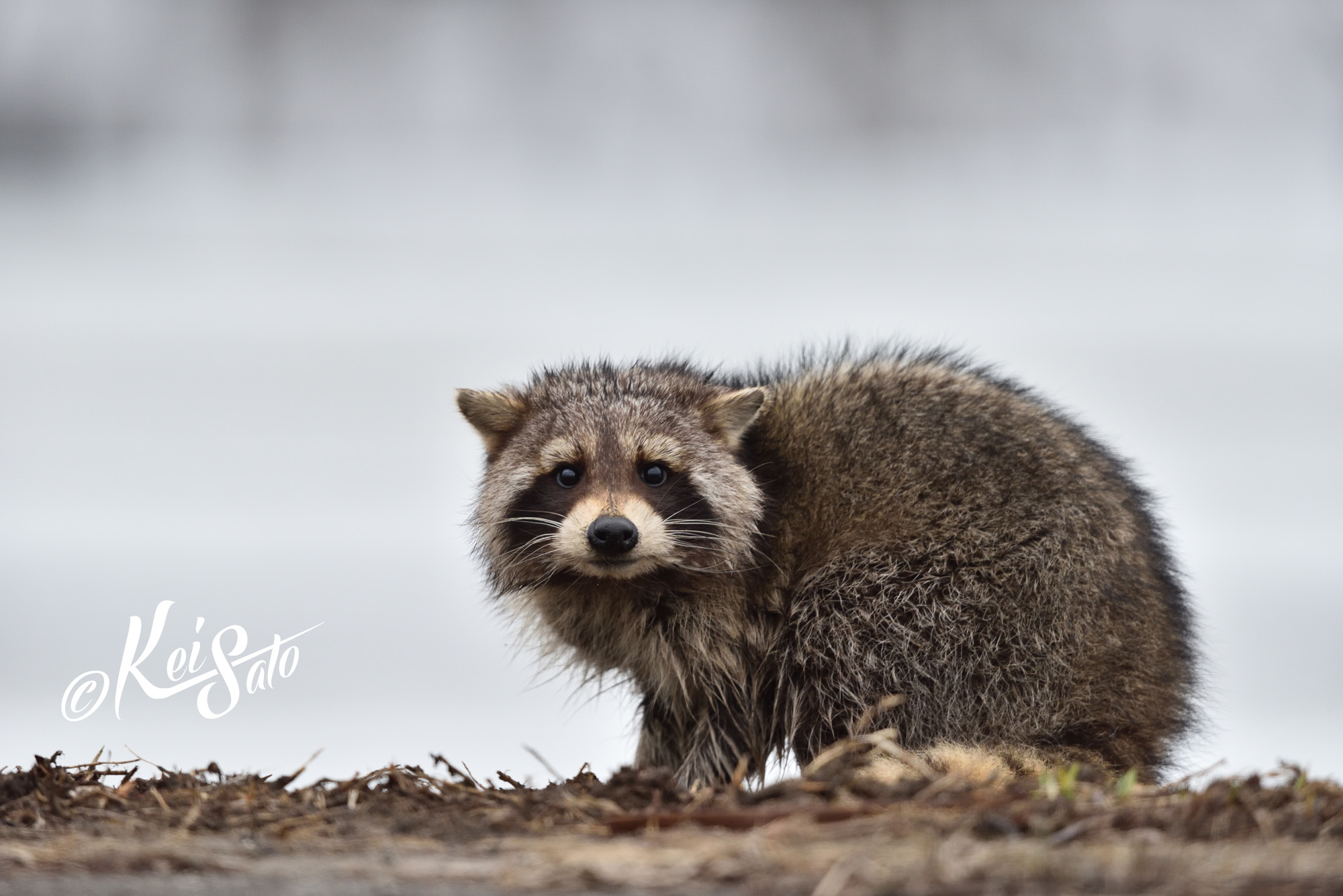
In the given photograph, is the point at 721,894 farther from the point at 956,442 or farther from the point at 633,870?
the point at 956,442

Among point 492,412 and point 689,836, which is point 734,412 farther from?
point 689,836

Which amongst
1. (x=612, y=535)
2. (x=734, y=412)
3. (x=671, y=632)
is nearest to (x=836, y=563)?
(x=671, y=632)

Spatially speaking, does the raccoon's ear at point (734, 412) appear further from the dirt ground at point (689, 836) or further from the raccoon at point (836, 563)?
the dirt ground at point (689, 836)

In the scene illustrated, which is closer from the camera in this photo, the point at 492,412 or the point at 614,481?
the point at 614,481

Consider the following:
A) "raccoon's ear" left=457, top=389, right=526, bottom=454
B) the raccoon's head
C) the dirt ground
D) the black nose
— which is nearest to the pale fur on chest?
the raccoon's head

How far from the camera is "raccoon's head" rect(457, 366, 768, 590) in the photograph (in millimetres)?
5891

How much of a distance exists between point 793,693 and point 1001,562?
1.19m

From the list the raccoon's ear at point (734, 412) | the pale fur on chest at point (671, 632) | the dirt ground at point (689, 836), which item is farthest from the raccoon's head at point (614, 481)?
the dirt ground at point (689, 836)

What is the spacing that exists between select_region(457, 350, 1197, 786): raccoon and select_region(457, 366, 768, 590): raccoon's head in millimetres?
13

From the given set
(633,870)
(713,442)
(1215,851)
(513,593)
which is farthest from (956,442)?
(633,870)

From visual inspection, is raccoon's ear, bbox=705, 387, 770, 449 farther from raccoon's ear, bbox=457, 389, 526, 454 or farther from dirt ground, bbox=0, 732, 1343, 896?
dirt ground, bbox=0, 732, 1343, 896

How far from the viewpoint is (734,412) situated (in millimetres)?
6535

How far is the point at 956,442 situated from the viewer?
6.19 meters

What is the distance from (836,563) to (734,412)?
3.31 feet
